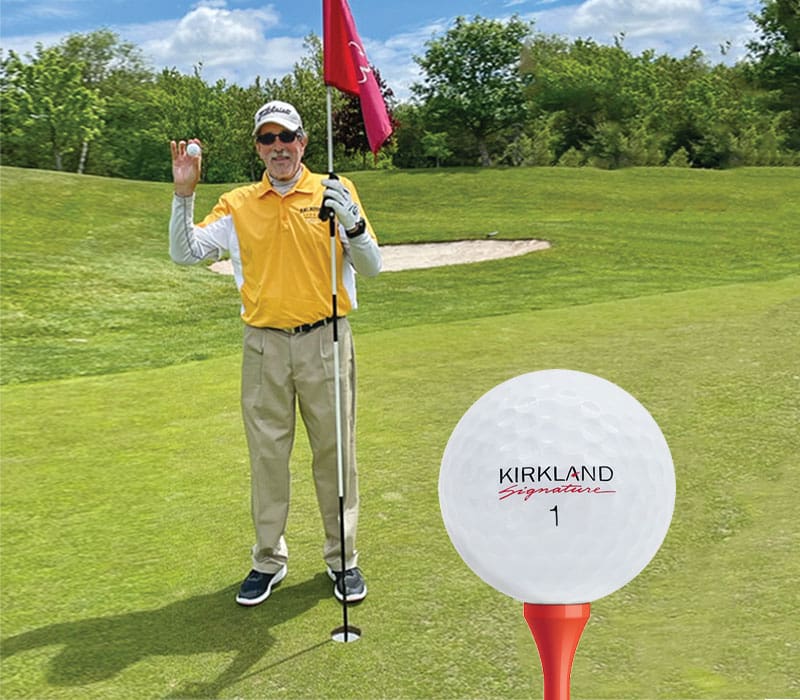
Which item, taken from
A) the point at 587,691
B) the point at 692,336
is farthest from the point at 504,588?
the point at 692,336

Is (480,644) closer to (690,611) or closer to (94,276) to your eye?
(690,611)

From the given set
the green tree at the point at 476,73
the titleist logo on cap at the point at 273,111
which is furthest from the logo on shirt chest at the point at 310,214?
the green tree at the point at 476,73

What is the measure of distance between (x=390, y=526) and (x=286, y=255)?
149 cm

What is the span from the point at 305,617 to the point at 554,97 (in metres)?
45.3

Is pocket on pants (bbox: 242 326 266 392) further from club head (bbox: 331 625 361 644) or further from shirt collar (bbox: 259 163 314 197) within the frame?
club head (bbox: 331 625 361 644)

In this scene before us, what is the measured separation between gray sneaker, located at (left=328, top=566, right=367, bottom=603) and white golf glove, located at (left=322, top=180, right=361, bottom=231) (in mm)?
1403

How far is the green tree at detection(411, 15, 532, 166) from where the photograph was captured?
42.6 metres

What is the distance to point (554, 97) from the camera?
152 ft

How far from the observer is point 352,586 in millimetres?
3734

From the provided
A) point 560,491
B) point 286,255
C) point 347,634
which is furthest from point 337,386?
point 560,491

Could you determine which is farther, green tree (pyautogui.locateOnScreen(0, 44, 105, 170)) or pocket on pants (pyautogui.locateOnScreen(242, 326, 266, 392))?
green tree (pyautogui.locateOnScreen(0, 44, 105, 170))

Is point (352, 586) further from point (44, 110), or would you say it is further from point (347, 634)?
point (44, 110)

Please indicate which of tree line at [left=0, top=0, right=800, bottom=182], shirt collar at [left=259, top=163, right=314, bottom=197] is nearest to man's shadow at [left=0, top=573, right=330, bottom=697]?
shirt collar at [left=259, top=163, right=314, bottom=197]

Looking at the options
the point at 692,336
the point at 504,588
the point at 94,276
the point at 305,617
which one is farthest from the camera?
the point at 94,276
